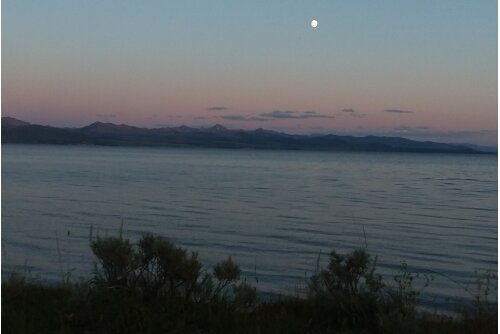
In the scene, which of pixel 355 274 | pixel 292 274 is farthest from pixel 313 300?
pixel 292 274

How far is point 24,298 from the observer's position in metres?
5.75

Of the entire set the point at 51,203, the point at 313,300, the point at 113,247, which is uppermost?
the point at 113,247

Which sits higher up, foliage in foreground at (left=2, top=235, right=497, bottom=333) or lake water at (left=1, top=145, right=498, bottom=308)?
foliage in foreground at (left=2, top=235, right=497, bottom=333)

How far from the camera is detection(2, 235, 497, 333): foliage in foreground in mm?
5004

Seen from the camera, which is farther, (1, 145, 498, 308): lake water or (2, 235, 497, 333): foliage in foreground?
(1, 145, 498, 308): lake water

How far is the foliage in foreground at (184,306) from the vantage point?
197 inches

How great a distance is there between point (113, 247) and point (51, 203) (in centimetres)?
2529

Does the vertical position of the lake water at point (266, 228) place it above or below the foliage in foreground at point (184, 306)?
below

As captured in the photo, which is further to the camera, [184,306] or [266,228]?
[266,228]

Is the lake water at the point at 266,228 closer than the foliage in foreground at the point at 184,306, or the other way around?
the foliage in foreground at the point at 184,306

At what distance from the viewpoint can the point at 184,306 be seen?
18.3ft

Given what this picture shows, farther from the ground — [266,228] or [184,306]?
[184,306]

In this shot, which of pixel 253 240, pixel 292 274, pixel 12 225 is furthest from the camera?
pixel 12 225

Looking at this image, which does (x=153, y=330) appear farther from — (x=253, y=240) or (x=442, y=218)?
(x=442, y=218)
